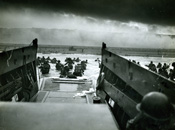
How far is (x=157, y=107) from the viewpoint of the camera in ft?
5.10

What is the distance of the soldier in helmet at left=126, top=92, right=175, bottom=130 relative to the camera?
5.12 feet

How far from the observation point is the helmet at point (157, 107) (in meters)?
1.56

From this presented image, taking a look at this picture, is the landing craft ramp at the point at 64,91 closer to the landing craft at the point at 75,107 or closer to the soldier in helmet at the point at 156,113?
the landing craft at the point at 75,107

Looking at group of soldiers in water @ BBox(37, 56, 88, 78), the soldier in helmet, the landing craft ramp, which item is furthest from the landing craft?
group of soldiers in water @ BBox(37, 56, 88, 78)

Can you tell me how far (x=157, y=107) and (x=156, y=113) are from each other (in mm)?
55

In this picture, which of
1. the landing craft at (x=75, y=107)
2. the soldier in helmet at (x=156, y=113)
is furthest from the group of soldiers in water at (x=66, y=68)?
the soldier in helmet at (x=156, y=113)

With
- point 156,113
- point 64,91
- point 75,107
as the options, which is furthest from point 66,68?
point 156,113

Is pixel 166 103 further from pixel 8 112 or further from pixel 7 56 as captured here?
pixel 7 56

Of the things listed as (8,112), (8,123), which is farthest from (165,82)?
(8,112)

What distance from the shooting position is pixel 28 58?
5344 millimetres

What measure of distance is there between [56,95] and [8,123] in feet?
11.5

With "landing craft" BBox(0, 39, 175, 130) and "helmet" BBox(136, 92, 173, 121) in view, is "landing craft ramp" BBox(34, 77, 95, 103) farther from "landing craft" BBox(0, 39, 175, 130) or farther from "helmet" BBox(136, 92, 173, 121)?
"helmet" BBox(136, 92, 173, 121)

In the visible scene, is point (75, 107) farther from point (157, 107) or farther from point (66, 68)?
point (66, 68)

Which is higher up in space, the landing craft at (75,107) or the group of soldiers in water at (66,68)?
the landing craft at (75,107)
